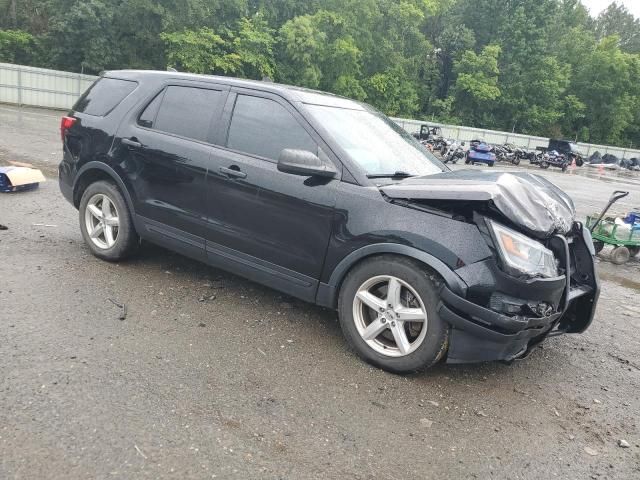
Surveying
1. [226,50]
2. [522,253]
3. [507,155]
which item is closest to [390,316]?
[522,253]

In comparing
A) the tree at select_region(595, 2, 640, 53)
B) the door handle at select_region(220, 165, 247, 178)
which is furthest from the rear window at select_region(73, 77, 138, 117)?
the tree at select_region(595, 2, 640, 53)

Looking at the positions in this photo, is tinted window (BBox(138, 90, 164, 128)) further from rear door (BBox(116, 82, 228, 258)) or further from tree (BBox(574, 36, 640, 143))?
tree (BBox(574, 36, 640, 143))

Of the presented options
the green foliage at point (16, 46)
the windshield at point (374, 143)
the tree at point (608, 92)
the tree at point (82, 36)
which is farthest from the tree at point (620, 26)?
the windshield at point (374, 143)

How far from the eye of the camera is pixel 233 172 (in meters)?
4.02

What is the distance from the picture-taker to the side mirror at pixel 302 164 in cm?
351

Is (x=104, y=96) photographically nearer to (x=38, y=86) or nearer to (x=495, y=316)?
(x=495, y=316)

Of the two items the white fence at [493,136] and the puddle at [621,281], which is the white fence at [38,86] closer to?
the white fence at [493,136]

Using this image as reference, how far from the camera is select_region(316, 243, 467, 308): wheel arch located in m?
A: 3.14

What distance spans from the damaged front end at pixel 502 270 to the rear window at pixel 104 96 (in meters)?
2.94

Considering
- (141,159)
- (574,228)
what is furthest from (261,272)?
(574,228)

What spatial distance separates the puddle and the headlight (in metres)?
4.23

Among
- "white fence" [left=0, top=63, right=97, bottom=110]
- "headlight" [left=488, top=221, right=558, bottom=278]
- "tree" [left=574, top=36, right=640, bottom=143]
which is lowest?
"white fence" [left=0, top=63, right=97, bottom=110]

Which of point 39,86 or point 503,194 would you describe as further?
point 39,86

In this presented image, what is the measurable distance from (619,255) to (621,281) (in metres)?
1.18
